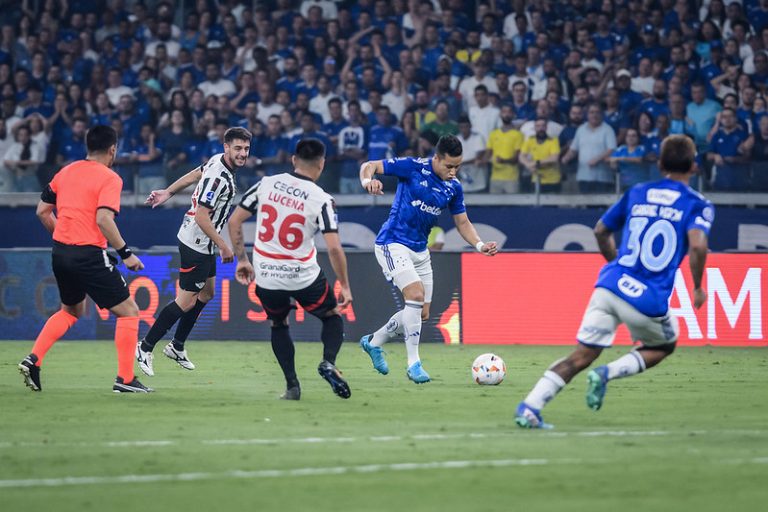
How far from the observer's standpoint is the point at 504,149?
20.4 metres

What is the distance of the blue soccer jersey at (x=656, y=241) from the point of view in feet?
28.1

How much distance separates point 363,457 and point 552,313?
35.2 feet

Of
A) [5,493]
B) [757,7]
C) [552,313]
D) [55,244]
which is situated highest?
[757,7]

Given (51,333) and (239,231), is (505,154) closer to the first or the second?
(239,231)

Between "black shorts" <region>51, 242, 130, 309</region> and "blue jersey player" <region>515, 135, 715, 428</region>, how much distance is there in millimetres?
4032

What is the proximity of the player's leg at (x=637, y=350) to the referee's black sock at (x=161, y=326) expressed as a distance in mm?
5726

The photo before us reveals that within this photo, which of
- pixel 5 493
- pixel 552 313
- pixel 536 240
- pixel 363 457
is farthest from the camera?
pixel 536 240

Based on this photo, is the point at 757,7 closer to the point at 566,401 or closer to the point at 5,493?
the point at 566,401

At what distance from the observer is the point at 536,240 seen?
2025cm

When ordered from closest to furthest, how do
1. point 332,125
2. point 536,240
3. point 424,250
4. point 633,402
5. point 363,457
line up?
point 363,457, point 633,402, point 424,250, point 536,240, point 332,125

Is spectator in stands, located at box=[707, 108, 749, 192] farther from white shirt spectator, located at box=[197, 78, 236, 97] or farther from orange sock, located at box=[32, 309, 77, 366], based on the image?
orange sock, located at box=[32, 309, 77, 366]

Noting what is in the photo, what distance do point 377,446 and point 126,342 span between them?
12.1 ft

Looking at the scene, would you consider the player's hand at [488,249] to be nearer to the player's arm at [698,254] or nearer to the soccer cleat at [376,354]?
the soccer cleat at [376,354]

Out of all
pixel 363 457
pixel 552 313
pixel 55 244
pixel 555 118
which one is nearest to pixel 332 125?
pixel 555 118
